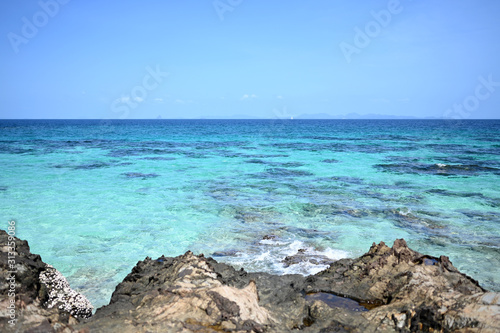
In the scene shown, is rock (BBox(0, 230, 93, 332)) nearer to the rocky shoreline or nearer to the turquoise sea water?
the rocky shoreline

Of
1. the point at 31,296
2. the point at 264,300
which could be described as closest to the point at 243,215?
the point at 264,300

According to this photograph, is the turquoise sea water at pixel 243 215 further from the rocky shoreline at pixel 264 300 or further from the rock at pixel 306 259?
the rocky shoreline at pixel 264 300

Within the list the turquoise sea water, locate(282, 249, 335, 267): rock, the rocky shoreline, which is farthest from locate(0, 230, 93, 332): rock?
locate(282, 249, 335, 267): rock

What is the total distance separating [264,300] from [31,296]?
2.38 meters

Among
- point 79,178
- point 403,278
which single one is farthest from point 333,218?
point 79,178

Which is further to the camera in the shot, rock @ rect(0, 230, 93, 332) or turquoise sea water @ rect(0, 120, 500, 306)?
turquoise sea water @ rect(0, 120, 500, 306)

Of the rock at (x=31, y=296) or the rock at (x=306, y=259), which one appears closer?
the rock at (x=31, y=296)

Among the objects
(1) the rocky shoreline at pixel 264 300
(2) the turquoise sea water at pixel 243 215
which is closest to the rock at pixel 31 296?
(1) the rocky shoreline at pixel 264 300

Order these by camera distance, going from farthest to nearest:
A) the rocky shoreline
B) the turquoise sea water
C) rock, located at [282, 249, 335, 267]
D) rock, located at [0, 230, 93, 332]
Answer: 1. the turquoise sea water
2. rock, located at [282, 249, 335, 267]
3. the rocky shoreline
4. rock, located at [0, 230, 93, 332]

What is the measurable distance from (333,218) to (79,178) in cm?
1182

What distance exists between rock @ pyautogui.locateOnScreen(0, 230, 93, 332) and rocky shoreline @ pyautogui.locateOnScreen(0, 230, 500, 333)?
10 millimetres

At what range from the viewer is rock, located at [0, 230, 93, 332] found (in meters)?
2.78

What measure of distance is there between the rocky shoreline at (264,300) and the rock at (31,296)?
1 centimetres

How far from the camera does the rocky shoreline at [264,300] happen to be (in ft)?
9.54
